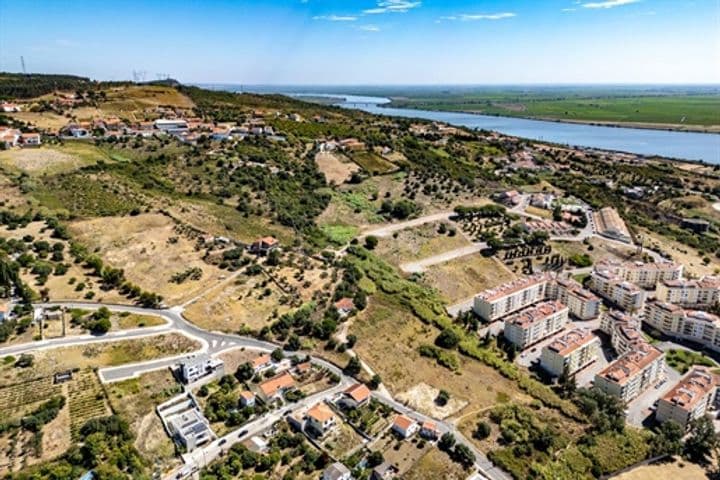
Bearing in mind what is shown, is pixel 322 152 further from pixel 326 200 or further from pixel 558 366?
pixel 558 366

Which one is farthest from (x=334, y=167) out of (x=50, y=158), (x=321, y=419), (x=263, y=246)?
(x=321, y=419)

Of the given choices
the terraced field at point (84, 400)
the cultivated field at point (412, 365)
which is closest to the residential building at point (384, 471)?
the cultivated field at point (412, 365)

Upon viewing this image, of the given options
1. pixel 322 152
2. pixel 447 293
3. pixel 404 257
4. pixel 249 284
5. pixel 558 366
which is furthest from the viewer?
pixel 322 152

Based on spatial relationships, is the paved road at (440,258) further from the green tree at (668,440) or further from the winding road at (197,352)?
the green tree at (668,440)

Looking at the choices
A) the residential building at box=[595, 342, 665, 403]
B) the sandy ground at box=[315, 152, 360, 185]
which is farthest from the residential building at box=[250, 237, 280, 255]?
the residential building at box=[595, 342, 665, 403]

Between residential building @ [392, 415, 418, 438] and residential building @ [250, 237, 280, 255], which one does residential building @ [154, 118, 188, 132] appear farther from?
residential building @ [392, 415, 418, 438]

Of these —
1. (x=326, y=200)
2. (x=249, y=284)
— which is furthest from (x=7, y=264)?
(x=326, y=200)

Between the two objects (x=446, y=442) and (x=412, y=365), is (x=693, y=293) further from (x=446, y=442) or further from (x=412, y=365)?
(x=446, y=442)
